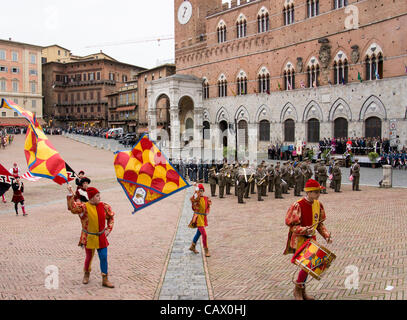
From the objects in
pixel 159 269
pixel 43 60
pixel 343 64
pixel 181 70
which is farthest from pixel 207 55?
pixel 43 60

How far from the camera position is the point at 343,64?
3005 cm

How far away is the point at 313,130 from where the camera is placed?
32719 millimetres

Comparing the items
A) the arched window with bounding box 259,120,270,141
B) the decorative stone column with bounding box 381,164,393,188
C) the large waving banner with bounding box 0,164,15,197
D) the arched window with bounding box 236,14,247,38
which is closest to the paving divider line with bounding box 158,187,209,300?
the large waving banner with bounding box 0,164,15,197

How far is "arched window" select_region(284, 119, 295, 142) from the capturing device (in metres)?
34.6

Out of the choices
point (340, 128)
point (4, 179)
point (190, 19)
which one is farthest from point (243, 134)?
point (4, 179)

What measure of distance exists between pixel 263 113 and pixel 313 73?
6.86 m

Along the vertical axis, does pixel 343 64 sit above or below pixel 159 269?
above

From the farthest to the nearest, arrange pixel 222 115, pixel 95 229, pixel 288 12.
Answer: pixel 222 115 → pixel 288 12 → pixel 95 229

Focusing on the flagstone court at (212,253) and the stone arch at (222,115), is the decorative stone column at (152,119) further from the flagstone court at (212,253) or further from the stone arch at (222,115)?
the flagstone court at (212,253)

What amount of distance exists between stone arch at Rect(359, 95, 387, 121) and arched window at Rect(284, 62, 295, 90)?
7.56 meters

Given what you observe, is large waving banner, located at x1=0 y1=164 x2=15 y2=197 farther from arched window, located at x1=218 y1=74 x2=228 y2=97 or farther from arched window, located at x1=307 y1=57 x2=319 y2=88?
arched window, located at x1=218 y1=74 x2=228 y2=97

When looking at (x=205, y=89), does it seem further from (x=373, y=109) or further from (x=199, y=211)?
(x=199, y=211)
